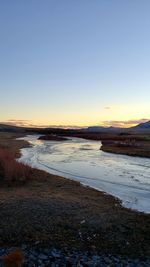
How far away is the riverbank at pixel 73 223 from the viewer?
37.6ft

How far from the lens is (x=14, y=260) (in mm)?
9836

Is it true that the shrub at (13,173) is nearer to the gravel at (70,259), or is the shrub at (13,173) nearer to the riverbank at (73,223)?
the riverbank at (73,223)

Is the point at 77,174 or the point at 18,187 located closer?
the point at 18,187

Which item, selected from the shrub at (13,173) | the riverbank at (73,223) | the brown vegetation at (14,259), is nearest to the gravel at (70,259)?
the brown vegetation at (14,259)

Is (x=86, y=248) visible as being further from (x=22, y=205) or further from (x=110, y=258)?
(x=22, y=205)

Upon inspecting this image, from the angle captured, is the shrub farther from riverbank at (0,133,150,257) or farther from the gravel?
the gravel

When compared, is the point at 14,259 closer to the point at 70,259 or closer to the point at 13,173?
the point at 70,259

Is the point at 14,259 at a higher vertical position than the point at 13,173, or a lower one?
lower

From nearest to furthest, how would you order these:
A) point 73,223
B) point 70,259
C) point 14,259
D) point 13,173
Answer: point 14,259 < point 70,259 < point 73,223 < point 13,173

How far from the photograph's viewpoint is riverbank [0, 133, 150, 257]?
451 inches

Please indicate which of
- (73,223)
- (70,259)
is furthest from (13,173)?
(70,259)

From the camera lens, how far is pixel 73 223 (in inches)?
519

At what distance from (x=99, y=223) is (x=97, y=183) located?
10237 mm

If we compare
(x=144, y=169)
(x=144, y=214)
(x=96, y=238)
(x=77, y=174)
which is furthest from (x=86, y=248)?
(x=144, y=169)
